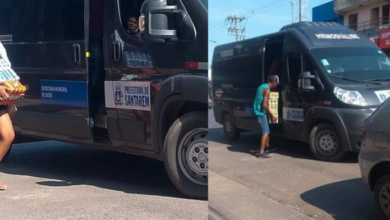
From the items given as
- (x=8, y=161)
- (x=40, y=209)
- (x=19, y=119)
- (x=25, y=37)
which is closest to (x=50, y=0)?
(x=25, y=37)

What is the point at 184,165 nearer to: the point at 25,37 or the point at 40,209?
the point at 40,209

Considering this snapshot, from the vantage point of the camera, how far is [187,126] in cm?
229

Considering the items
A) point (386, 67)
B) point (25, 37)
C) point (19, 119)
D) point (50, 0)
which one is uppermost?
point (50, 0)

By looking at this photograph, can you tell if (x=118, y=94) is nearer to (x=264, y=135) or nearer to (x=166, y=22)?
(x=166, y=22)

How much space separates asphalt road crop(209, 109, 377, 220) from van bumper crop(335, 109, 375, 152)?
55 mm

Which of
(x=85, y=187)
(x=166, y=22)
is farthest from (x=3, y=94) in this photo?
(x=85, y=187)

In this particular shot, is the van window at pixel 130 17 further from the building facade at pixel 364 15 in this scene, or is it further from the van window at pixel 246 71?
the building facade at pixel 364 15

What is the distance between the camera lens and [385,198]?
37.7 inches

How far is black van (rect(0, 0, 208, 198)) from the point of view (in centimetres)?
236

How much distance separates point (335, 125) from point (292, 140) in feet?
0.34

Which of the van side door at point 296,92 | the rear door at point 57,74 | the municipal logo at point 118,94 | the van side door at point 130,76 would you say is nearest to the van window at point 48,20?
the rear door at point 57,74

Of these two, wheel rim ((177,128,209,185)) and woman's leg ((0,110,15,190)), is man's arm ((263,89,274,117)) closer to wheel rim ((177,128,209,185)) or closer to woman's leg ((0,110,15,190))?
wheel rim ((177,128,209,185))

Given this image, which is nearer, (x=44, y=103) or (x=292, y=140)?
(x=292, y=140)

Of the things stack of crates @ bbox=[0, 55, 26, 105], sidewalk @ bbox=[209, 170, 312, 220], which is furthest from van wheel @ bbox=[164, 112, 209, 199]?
sidewalk @ bbox=[209, 170, 312, 220]
